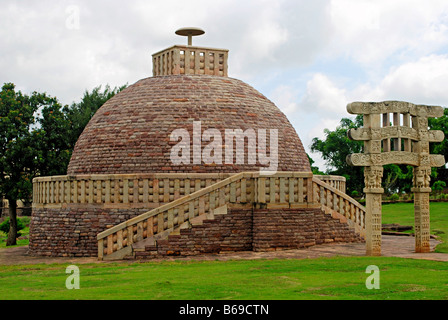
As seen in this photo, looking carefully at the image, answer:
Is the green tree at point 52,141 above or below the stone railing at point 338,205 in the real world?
above

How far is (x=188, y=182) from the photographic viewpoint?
57.8ft

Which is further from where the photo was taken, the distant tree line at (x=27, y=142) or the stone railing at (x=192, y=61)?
the distant tree line at (x=27, y=142)

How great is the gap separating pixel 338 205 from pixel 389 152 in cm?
416

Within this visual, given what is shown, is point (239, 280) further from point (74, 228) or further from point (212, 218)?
point (74, 228)

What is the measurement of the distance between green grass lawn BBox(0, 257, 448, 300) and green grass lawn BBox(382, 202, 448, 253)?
16.2 feet

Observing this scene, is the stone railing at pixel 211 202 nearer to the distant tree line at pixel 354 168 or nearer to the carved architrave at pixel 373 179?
the carved architrave at pixel 373 179

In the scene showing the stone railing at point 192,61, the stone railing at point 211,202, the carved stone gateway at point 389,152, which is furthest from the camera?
the stone railing at point 192,61

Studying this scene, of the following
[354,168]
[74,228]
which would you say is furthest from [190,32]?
[354,168]

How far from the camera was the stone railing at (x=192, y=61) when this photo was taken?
22141mm

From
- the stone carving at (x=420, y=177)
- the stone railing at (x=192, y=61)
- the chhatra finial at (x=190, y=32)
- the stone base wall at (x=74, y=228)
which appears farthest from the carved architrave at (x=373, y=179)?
the chhatra finial at (x=190, y=32)

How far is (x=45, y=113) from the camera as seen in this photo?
96.2ft

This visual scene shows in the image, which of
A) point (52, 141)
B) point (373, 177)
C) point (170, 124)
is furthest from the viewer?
point (52, 141)

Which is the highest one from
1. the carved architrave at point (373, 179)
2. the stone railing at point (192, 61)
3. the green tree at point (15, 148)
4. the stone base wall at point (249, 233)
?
the stone railing at point (192, 61)

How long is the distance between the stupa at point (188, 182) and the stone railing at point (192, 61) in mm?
40
